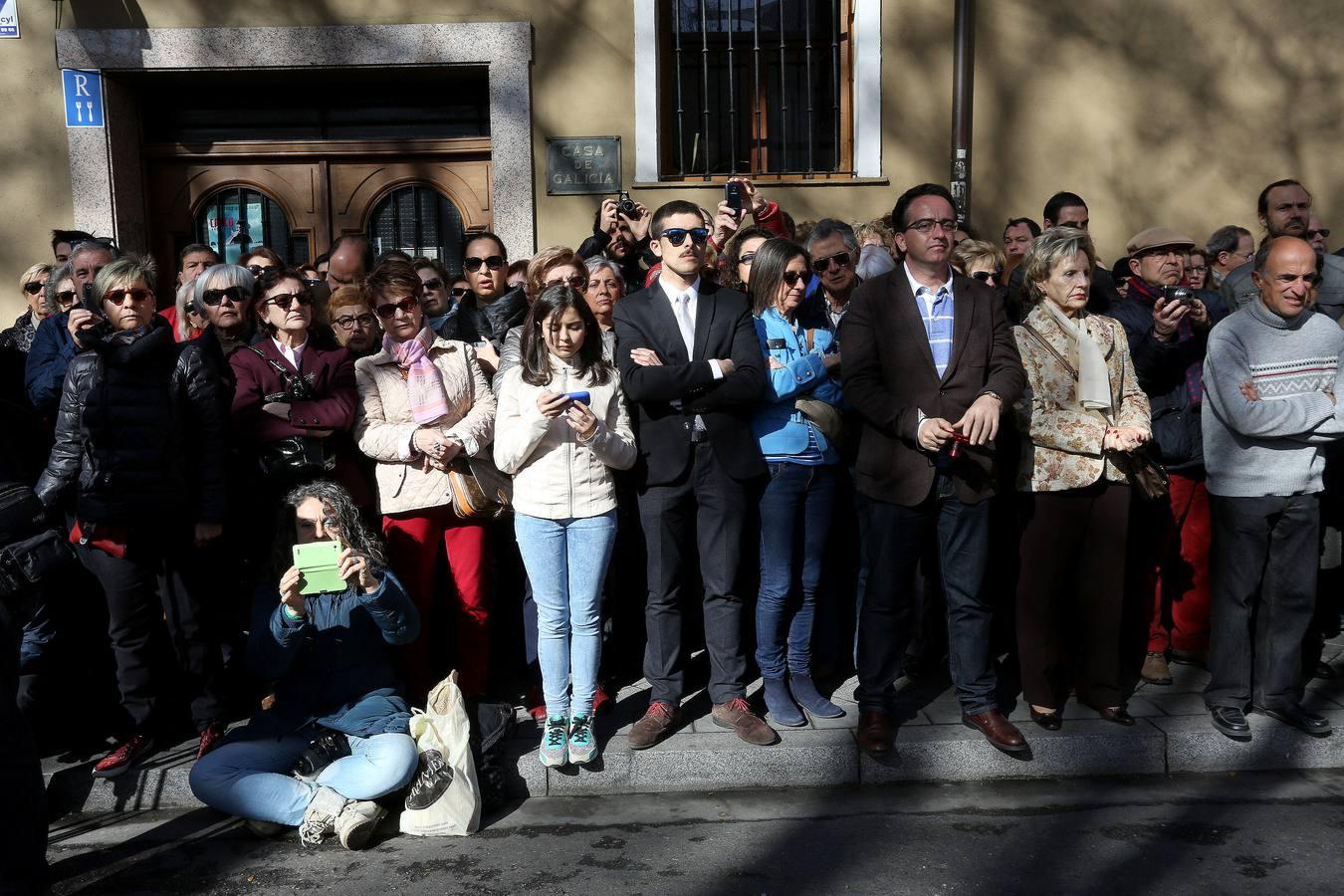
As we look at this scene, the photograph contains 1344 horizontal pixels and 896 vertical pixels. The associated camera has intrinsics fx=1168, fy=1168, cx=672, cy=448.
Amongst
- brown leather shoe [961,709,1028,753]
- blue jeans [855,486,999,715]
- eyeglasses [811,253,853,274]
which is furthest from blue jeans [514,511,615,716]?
eyeglasses [811,253,853,274]

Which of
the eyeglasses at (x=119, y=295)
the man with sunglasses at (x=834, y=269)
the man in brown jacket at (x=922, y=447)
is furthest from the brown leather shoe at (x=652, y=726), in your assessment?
the eyeglasses at (x=119, y=295)

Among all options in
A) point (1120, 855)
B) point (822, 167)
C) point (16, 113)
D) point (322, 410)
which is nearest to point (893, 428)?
point (1120, 855)

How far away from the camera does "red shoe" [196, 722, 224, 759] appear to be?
4660mm

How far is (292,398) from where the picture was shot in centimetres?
475

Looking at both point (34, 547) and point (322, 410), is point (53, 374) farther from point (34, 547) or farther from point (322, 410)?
point (34, 547)

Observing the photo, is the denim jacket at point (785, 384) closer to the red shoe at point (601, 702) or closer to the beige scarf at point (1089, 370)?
the beige scarf at point (1089, 370)

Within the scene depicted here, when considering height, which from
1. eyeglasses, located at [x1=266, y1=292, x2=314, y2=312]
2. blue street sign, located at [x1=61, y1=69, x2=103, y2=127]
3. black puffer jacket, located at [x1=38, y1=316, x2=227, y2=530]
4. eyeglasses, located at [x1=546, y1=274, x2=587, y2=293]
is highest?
blue street sign, located at [x1=61, y1=69, x2=103, y2=127]

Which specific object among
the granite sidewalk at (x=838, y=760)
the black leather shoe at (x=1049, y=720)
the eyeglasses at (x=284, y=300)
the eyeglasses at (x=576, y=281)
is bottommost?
the granite sidewalk at (x=838, y=760)

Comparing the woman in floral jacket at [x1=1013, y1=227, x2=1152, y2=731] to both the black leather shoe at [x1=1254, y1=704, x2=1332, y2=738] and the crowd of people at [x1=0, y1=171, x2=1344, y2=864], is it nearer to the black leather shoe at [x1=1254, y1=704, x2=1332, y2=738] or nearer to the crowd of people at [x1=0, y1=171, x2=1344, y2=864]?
the crowd of people at [x1=0, y1=171, x2=1344, y2=864]

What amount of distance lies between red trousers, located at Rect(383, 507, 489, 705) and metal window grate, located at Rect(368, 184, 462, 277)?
408cm

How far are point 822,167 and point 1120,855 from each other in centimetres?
571

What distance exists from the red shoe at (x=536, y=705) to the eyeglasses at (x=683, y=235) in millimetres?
1968

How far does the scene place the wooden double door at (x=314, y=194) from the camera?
849 cm

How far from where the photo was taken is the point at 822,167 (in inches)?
332
